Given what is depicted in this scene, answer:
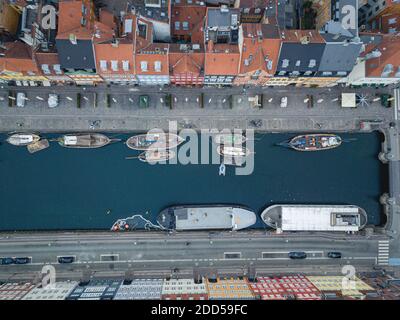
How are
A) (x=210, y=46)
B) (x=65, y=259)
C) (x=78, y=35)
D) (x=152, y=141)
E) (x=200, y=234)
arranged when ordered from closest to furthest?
(x=78, y=35) < (x=210, y=46) < (x=65, y=259) < (x=200, y=234) < (x=152, y=141)

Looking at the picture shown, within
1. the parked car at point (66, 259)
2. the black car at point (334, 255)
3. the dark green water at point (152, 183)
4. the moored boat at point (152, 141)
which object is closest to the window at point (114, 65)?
the moored boat at point (152, 141)

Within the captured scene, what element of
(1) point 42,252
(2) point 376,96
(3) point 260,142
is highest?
(2) point 376,96

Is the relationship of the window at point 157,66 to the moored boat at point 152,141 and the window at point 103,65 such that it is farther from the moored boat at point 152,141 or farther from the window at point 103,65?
the moored boat at point 152,141

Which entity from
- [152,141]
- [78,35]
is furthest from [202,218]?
[78,35]

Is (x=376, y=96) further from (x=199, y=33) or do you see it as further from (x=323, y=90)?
(x=199, y=33)

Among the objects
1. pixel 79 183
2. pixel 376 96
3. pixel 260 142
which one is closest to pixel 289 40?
pixel 260 142

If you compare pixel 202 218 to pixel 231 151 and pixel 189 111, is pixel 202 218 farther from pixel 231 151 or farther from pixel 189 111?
pixel 189 111
